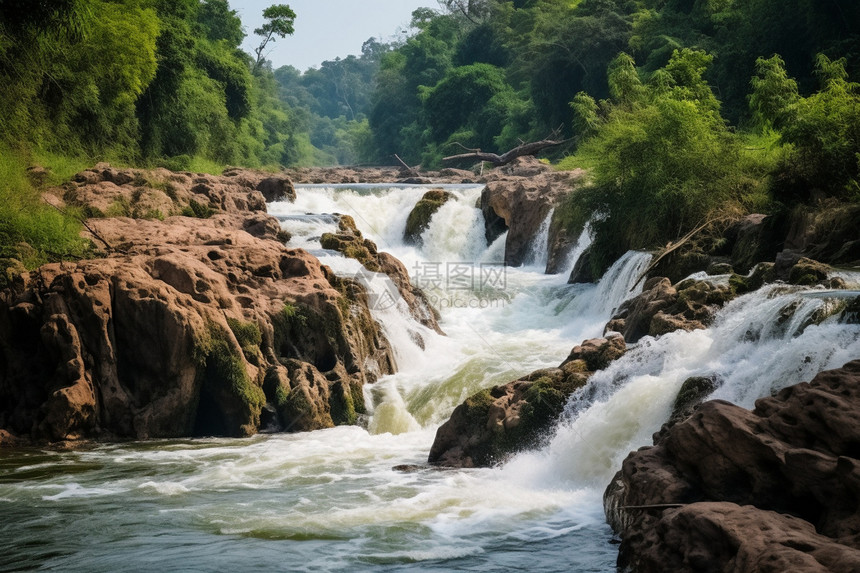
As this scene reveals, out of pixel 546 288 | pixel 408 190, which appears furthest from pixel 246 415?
pixel 408 190

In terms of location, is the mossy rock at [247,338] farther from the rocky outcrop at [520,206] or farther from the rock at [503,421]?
the rocky outcrop at [520,206]

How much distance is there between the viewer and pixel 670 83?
2092cm

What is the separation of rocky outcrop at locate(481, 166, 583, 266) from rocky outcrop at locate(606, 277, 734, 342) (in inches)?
341

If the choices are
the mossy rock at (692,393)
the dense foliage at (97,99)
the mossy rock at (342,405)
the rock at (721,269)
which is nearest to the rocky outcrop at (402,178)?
the dense foliage at (97,99)

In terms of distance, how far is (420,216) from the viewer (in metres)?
24.0

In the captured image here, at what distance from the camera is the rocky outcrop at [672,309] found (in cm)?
1020

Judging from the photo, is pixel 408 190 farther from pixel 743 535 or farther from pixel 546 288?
pixel 743 535

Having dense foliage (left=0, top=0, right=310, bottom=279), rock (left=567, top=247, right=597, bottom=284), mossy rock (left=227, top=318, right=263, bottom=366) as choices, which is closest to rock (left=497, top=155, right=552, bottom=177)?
rock (left=567, top=247, right=597, bottom=284)

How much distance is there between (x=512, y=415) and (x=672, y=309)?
9.57 ft

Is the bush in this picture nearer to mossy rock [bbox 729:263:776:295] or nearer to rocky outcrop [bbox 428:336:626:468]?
mossy rock [bbox 729:263:776:295]

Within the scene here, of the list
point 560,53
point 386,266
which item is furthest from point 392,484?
point 560,53

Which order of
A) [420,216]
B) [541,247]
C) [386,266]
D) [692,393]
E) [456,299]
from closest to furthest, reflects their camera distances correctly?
[692,393]
[386,266]
[456,299]
[541,247]
[420,216]

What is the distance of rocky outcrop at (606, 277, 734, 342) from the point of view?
33.4 ft

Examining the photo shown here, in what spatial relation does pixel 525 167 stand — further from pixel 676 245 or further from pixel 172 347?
pixel 172 347
